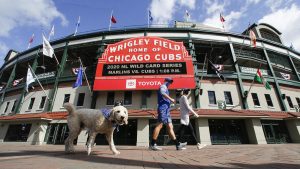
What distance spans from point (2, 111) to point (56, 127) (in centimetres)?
1030

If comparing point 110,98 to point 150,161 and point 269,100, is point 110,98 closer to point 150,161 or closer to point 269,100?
point 150,161

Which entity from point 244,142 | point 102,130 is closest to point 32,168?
point 102,130

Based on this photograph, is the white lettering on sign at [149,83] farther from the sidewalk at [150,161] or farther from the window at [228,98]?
the sidewalk at [150,161]

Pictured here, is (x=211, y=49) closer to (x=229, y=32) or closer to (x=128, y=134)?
(x=229, y=32)

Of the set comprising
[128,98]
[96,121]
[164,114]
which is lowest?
[96,121]

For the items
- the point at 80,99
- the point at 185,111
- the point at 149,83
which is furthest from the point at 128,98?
the point at 185,111

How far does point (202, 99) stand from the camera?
1557cm

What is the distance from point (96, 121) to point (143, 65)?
37.8ft

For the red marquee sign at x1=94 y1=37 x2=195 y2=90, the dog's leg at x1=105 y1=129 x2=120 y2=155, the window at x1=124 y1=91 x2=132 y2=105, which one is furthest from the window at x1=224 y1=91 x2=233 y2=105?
the dog's leg at x1=105 y1=129 x2=120 y2=155

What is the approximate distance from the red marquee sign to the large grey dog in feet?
32.1

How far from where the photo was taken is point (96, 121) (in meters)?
4.25

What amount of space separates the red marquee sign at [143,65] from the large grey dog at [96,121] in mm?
9770

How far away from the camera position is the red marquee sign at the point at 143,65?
48.0ft

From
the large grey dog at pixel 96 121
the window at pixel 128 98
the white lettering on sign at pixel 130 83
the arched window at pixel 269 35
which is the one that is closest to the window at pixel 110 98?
the window at pixel 128 98
